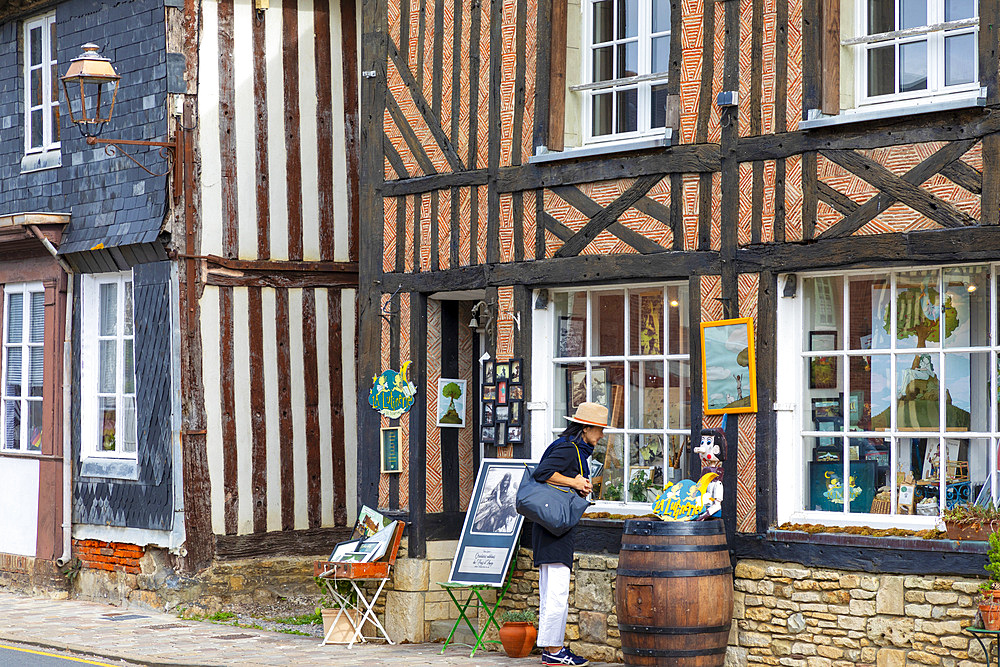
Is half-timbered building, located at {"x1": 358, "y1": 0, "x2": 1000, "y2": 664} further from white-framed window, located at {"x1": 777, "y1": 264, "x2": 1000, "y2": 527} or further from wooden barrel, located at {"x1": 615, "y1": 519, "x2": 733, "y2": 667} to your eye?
wooden barrel, located at {"x1": 615, "y1": 519, "x2": 733, "y2": 667}

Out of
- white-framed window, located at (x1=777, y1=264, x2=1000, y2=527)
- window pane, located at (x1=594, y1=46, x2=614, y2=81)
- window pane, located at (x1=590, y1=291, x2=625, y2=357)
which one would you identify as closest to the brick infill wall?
window pane, located at (x1=590, y1=291, x2=625, y2=357)

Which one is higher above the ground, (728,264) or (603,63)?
(603,63)

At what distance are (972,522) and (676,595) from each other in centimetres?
154

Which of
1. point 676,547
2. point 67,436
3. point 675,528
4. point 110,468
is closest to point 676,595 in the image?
point 676,547

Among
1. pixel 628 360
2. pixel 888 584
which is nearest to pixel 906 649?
pixel 888 584

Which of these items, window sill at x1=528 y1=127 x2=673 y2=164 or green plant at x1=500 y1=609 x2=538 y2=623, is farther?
green plant at x1=500 y1=609 x2=538 y2=623

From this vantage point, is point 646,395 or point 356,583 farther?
point 356,583

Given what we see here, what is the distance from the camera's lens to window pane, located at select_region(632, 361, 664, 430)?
853 centimetres

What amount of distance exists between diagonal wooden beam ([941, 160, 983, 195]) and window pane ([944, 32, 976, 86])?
0.50 metres

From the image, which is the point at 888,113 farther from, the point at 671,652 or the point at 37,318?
the point at 37,318

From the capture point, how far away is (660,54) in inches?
336

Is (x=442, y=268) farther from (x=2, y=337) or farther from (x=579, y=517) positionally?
(x=2, y=337)

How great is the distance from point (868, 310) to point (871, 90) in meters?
1.18

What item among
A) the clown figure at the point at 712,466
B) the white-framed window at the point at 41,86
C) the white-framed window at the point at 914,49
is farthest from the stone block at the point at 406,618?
the white-framed window at the point at 41,86
